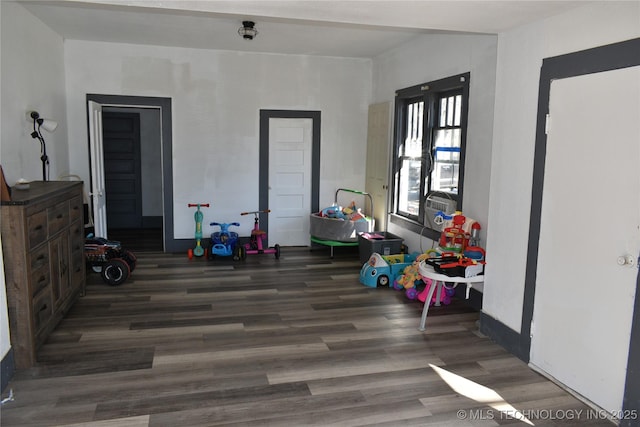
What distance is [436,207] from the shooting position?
560 centimetres

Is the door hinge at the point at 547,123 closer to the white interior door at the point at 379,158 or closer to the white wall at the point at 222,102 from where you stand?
the white interior door at the point at 379,158

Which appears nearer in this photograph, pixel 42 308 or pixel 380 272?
pixel 42 308

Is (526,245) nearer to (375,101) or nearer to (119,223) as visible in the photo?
(375,101)

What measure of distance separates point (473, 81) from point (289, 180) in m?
3.33

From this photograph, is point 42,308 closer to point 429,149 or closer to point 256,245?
point 256,245

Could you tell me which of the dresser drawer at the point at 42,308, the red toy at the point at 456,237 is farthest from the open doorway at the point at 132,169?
the red toy at the point at 456,237

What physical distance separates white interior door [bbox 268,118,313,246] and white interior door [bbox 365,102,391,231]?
917 millimetres

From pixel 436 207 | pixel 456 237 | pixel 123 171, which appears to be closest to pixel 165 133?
pixel 123 171

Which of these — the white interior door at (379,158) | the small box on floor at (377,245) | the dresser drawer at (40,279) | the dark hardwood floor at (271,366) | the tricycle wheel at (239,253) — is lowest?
the dark hardwood floor at (271,366)

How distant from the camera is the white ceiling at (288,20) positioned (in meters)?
3.07

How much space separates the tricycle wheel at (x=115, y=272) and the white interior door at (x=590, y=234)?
411 centimetres

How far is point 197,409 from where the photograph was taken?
9.87ft

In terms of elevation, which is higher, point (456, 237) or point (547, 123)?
point (547, 123)

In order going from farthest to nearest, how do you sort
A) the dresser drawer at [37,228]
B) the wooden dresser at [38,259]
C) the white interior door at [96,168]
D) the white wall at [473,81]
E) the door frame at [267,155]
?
the door frame at [267,155], the white interior door at [96,168], the white wall at [473,81], the dresser drawer at [37,228], the wooden dresser at [38,259]
